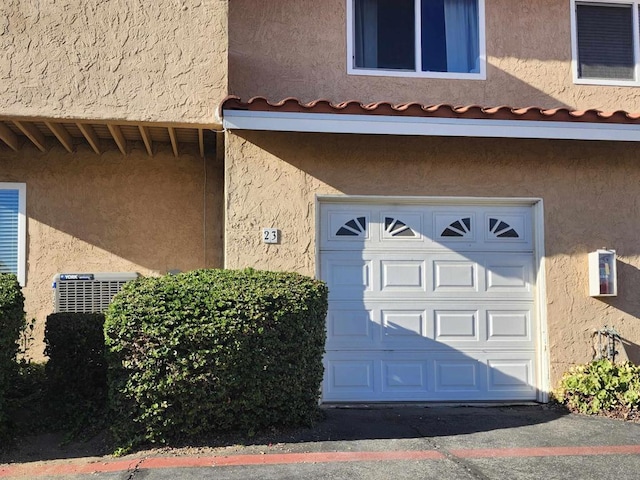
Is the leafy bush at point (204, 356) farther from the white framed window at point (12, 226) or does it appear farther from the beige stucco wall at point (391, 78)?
the beige stucco wall at point (391, 78)

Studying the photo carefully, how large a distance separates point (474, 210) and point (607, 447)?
3001mm

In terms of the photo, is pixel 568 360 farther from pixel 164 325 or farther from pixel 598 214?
pixel 164 325

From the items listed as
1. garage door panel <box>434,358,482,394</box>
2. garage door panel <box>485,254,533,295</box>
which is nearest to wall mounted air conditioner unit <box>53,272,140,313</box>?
garage door panel <box>434,358,482,394</box>

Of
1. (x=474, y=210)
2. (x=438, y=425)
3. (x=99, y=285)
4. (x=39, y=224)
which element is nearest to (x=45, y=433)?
(x=99, y=285)

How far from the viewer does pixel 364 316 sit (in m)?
7.44

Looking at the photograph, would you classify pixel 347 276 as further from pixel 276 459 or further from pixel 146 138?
pixel 146 138

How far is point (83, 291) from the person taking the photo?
8.08 m

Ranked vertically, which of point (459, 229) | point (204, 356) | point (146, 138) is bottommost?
point (204, 356)

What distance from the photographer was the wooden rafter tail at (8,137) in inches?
300

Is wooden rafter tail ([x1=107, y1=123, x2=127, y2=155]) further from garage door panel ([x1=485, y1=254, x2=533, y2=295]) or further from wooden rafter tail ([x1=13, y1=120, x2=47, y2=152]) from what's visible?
garage door panel ([x1=485, y1=254, x2=533, y2=295])

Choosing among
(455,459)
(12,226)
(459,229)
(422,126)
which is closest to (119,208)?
(12,226)

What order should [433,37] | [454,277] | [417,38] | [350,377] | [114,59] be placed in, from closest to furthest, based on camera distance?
[114,59] → [350,377] → [454,277] → [417,38] → [433,37]

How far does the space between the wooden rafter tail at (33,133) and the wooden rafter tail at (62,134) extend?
225 mm

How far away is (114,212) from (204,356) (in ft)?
12.3
